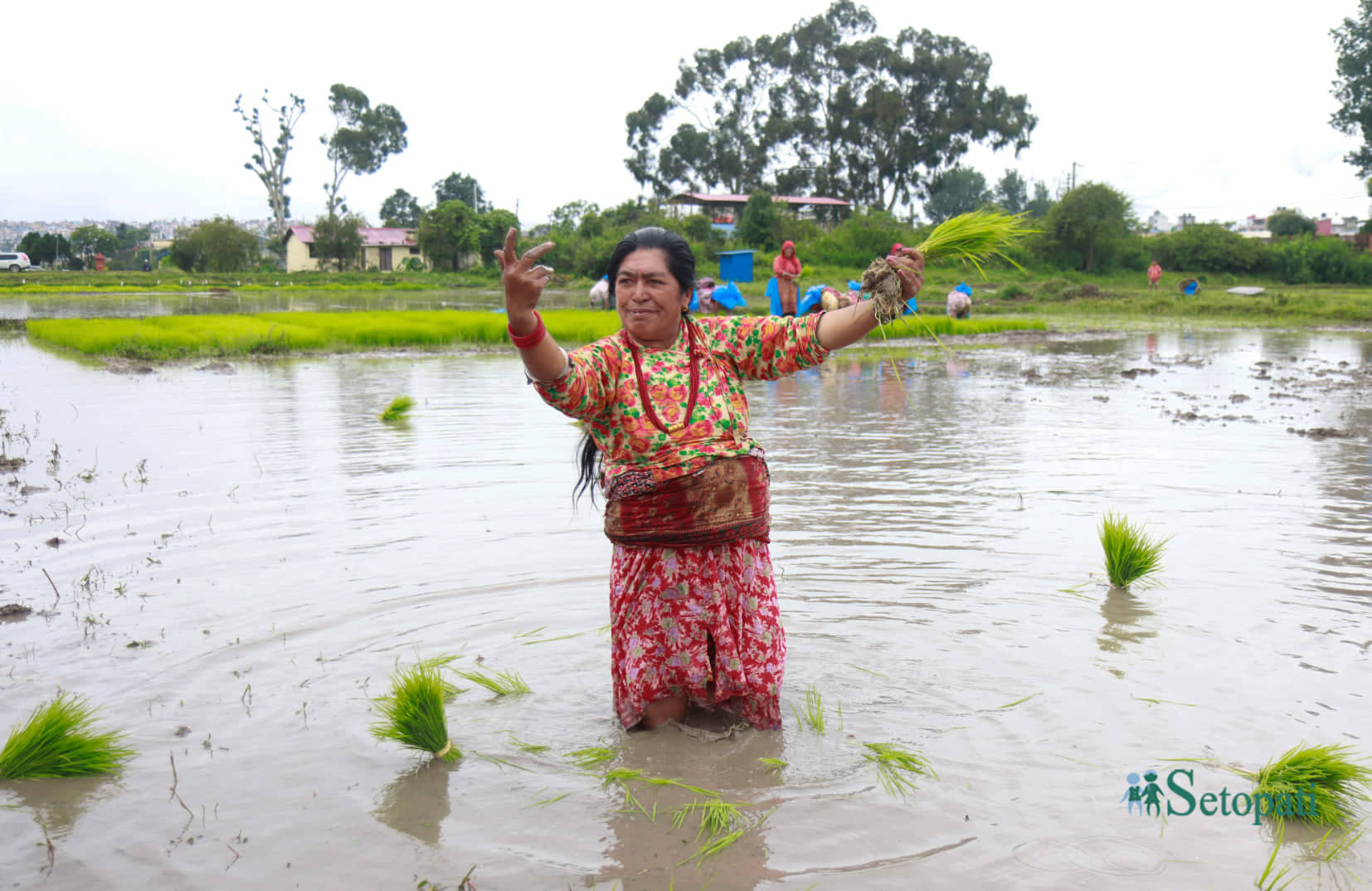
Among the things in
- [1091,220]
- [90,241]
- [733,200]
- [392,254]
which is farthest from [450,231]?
[1091,220]

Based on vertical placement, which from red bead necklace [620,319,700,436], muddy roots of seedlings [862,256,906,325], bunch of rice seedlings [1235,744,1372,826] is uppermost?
muddy roots of seedlings [862,256,906,325]

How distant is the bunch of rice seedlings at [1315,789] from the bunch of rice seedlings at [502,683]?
6.56ft

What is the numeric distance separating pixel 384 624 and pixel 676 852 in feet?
5.97

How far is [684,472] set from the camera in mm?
2639

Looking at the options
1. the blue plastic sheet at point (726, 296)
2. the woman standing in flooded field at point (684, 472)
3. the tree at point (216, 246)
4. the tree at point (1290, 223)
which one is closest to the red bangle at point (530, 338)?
the woman standing in flooded field at point (684, 472)

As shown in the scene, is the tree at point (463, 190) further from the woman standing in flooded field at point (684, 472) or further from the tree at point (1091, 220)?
the woman standing in flooded field at point (684, 472)

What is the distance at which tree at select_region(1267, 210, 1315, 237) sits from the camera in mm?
50000

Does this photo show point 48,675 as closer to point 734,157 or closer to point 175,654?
point 175,654

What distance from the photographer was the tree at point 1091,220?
37062 mm

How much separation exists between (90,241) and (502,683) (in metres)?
68.2

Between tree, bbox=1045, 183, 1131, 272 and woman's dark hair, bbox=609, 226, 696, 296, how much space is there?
37.0 metres

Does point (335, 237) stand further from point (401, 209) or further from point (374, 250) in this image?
point (401, 209)

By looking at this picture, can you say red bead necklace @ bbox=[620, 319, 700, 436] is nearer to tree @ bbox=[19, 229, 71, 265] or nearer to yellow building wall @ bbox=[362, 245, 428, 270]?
yellow building wall @ bbox=[362, 245, 428, 270]

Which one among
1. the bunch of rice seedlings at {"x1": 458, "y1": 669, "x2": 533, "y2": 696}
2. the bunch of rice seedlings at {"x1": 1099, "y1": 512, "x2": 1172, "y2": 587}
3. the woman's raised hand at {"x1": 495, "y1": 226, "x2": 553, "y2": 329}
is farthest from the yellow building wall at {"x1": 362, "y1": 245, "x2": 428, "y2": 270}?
the woman's raised hand at {"x1": 495, "y1": 226, "x2": 553, "y2": 329}
